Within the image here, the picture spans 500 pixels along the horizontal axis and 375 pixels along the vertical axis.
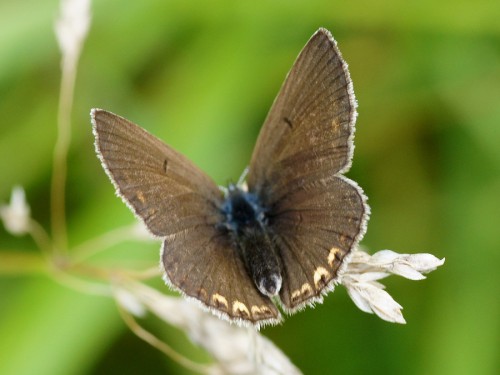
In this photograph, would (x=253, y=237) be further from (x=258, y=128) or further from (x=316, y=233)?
(x=258, y=128)

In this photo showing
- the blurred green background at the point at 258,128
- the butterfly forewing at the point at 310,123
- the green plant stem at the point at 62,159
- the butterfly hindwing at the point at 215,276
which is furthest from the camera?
the blurred green background at the point at 258,128

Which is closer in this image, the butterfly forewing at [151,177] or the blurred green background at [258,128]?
the butterfly forewing at [151,177]

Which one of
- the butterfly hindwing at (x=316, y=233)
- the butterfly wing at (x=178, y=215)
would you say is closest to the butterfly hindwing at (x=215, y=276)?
the butterfly wing at (x=178, y=215)

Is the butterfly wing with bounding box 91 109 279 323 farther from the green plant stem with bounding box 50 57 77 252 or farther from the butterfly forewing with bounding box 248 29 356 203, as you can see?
the green plant stem with bounding box 50 57 77 252

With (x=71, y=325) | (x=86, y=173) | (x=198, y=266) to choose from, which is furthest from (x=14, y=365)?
(x=198, y=266)

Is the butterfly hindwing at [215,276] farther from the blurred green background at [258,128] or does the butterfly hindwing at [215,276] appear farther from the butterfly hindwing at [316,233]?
the blurred green background at [258,128]

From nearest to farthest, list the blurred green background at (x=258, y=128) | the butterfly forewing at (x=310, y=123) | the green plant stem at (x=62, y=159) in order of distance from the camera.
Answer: the butterfly forewing at (x=310, y=123) → the green plant stem at (x=62, y=159) → the blurred green background at (x=258, y=128)

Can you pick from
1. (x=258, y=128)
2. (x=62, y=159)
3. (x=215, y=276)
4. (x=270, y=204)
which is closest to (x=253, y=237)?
(x=270, y=204)
